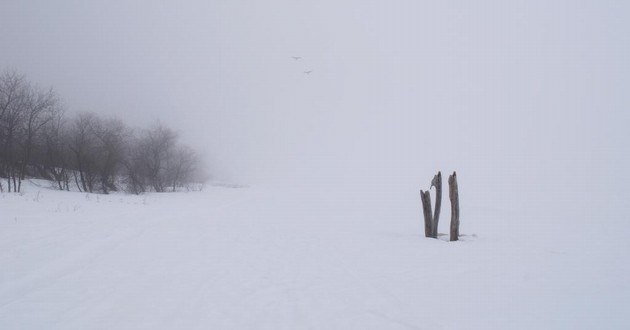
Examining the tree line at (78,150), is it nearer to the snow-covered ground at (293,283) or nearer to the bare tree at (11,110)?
the bare tree at (11,110)

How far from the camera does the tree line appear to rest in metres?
26.2

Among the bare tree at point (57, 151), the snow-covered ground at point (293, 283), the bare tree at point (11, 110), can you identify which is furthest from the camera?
the bare tree at point (57, 151)

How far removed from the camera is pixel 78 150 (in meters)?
33.4

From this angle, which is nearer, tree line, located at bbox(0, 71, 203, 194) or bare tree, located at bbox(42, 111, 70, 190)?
tree line, located at bbox(0, 71, 203, 194)

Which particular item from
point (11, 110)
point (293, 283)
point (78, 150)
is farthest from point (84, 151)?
point (293, 283)

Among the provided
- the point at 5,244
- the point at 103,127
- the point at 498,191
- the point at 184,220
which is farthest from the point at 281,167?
the point at 5,244

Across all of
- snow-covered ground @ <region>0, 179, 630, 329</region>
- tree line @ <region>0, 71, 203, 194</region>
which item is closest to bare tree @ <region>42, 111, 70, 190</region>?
tree line @ <region>0, 71, 203, 194</region>

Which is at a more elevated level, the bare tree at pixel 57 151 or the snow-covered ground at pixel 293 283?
the bare tree at pixel 57 151

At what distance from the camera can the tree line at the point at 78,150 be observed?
26188mm

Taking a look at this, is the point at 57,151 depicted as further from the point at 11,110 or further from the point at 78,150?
the point at 11,110

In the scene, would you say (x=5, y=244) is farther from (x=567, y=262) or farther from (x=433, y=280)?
(x=567, y=262)

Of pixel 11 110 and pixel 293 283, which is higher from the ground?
pixel 11 110

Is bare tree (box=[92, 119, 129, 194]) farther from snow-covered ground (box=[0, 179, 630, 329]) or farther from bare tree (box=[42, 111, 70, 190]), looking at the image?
snow-covered ground (box=[0, 179, 630, 329])

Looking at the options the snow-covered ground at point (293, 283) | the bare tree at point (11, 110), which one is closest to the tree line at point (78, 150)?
the bare tree at point (11, 110)
